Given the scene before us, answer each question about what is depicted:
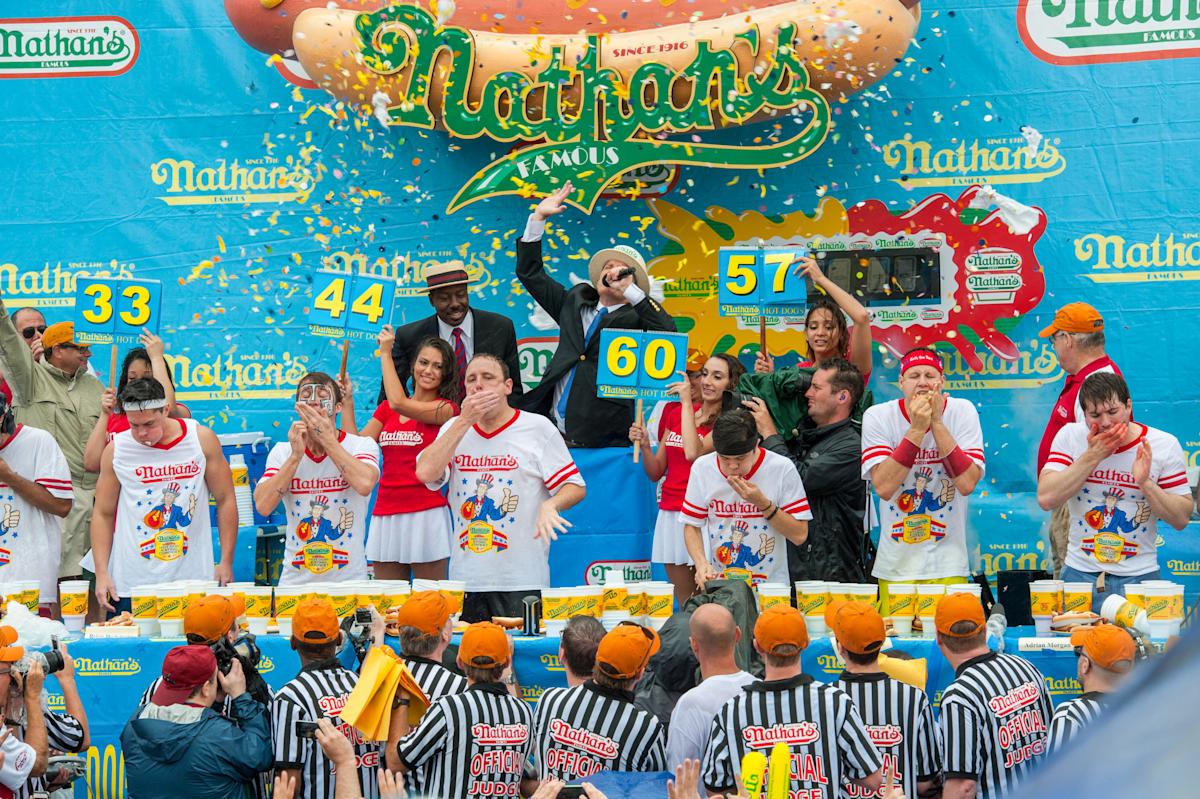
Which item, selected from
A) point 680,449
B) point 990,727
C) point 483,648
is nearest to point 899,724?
point 990,727

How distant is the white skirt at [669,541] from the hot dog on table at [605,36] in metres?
2.74

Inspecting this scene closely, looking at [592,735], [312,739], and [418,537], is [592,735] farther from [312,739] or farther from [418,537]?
[418,537]

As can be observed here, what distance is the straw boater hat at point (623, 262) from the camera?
7.54 m

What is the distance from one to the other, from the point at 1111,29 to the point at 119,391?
228 inches

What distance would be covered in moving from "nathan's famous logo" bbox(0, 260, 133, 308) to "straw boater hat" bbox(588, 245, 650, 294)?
3.22 metres

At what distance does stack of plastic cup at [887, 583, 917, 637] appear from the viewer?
204 inches

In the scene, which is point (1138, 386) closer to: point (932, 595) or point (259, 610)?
point (932, 595)

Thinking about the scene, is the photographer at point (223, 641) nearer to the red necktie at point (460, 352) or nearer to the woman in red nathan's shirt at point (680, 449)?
the woman in red nathan's shirt at point (680, 449)

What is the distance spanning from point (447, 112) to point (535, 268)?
1409 mm

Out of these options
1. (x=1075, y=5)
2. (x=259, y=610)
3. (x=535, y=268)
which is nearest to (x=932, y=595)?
(x=259, y=610)

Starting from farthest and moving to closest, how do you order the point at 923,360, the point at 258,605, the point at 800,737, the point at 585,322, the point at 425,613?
the point at 585,322
the point at 923,360
the point at 258,605
the point at 425,613
the point at 800,737

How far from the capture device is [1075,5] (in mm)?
8062

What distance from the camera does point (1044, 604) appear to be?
5184 millimetres

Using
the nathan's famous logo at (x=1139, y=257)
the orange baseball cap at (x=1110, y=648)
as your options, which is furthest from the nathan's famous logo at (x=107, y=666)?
the nathan's famous logo at (x=1139, y=257)
